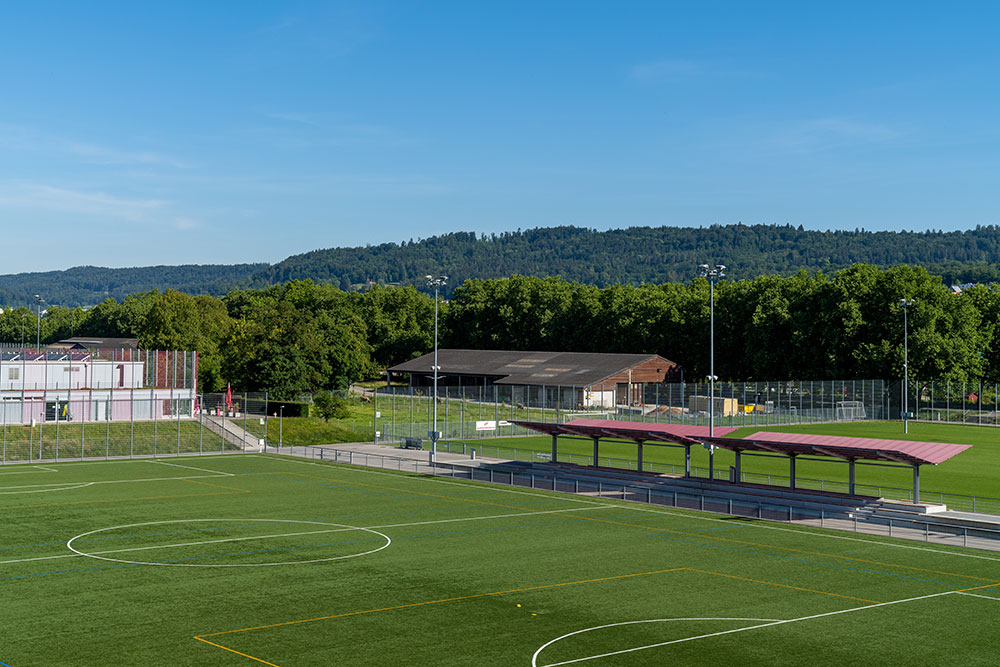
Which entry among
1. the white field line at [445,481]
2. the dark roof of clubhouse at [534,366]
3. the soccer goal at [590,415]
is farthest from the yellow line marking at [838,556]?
the dark roof of clubhouse at [534,366]

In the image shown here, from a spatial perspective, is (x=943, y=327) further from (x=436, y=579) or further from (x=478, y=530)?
(x=436, y=579)

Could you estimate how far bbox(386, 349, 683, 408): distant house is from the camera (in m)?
112

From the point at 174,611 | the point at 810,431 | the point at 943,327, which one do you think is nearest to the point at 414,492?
the point at 174,611

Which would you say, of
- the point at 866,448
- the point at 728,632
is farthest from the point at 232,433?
the point at 728,632

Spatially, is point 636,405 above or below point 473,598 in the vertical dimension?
above

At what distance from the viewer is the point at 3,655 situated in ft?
75.4

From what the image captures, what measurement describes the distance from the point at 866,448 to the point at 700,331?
302ft

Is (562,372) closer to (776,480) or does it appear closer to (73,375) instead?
(73,375)

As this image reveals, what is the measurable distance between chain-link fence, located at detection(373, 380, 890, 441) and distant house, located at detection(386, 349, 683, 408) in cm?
41

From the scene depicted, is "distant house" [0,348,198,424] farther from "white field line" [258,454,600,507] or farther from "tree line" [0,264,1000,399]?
"tree line" [0,264,1000,399]

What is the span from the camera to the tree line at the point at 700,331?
109m

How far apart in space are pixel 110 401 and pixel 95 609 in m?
51.2

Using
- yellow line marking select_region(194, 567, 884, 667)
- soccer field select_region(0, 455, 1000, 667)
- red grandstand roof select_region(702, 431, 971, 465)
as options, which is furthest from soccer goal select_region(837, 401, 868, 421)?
yellow line marking select_region(194, 567, 884, 667)

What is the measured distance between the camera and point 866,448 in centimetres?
4503
